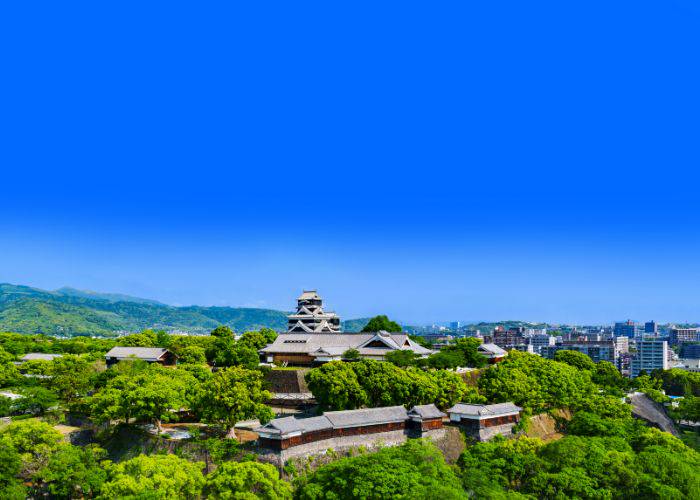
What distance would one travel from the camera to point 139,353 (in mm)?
53156

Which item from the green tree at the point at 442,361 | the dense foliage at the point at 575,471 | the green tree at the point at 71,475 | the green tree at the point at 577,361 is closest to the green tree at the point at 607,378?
the green tree at the point at 577,361

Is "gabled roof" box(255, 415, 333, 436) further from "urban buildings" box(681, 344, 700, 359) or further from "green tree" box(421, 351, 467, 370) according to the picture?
"urban buildings" box(681, 344, 700, 359)

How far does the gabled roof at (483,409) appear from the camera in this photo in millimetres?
35812

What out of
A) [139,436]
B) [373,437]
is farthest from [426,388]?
[139,436]

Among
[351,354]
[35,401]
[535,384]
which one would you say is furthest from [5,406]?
[535,384]

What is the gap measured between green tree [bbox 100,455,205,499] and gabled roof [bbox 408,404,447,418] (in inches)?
541

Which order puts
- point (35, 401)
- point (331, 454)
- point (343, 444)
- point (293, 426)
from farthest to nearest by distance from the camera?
point (35, 401) → point (343, 444) → point (331, 454) → point (293, 426)

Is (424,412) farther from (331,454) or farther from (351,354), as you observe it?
(351,354)

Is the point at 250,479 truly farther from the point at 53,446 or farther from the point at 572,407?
the point at 572,407

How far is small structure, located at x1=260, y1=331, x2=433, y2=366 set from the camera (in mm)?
49312

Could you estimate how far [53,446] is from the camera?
95.1 feet

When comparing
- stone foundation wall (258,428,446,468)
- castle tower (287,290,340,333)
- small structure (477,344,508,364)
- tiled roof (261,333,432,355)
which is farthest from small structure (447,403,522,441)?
castle tower (287,290,340,333)

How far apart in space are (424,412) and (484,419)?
4443 millimetres

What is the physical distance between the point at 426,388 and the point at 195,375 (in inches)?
680
